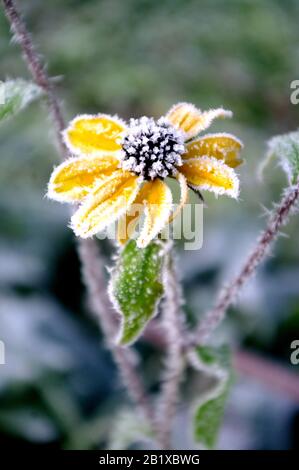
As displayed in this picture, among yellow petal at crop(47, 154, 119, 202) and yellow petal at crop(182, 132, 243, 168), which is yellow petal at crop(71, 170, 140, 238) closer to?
yellow petal at crop(47, 154, 119, 202)

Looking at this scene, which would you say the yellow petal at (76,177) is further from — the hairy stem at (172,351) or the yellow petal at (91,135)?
the hairy stem at (172,351)

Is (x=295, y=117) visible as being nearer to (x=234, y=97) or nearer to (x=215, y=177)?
(x=234, y=97)

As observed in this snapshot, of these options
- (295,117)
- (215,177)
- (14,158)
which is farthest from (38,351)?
(295,117)

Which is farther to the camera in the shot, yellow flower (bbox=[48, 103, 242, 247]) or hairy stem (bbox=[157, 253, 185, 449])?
hairy stem (bbox=[157, 253, 185, 449])

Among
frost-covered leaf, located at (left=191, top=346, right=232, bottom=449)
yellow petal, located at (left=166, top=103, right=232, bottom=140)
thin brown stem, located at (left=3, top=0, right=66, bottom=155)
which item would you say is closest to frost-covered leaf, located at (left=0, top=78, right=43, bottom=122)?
thin brown stem, located at (left=3, top=0, right=66, bottom=155)

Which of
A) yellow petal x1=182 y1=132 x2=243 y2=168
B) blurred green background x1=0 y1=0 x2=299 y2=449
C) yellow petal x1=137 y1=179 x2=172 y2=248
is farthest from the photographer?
blurred green background x1=0 y1=0 x2=299 y2=449

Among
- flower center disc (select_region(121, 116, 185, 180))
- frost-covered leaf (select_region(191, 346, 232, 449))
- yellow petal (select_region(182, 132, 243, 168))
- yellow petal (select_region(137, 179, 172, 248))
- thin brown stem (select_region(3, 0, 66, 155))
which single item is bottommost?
frost-covered leaf (select_region(191, 346, 232, 449))
